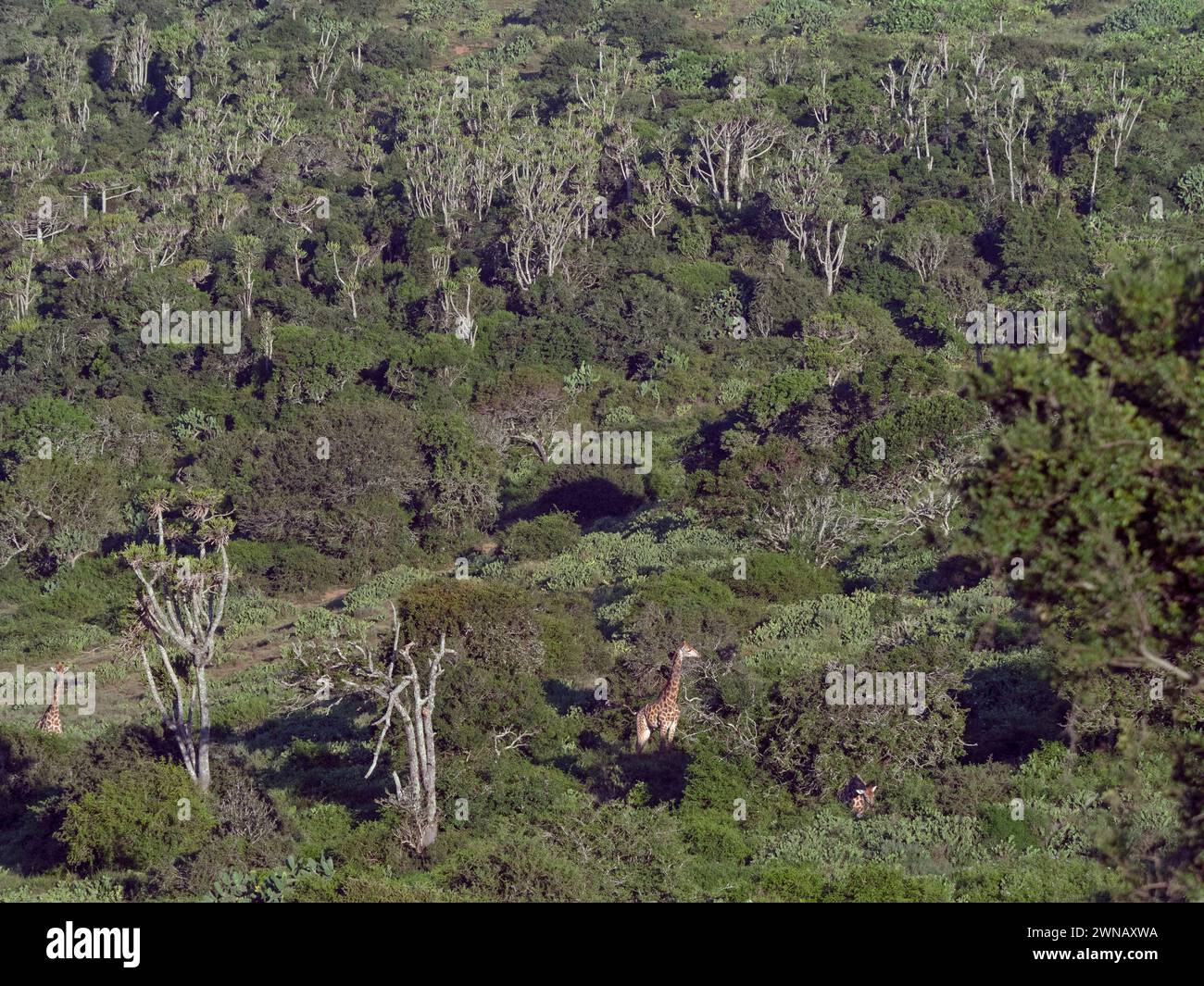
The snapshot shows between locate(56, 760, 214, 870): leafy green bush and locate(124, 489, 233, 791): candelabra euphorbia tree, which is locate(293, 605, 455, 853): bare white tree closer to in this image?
locate(124, 489, 233, 791): candelabra euphorbia tree

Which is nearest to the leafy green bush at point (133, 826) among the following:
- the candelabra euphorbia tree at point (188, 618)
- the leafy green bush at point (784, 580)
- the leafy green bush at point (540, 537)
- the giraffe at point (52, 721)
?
the candelabra euphorbia tree at point (188, 618)

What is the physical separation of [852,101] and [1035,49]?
12.8m

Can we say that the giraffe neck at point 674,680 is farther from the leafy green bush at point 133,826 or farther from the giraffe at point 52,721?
the giraffe at point 52,721

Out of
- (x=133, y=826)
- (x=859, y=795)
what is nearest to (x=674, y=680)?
(x=859, y=795)

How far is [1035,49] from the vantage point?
3211 inches

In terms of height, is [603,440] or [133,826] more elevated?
[603,440]

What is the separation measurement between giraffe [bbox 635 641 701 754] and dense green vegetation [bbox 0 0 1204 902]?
0.35 meters

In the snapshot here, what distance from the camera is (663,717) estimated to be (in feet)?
→ 79.7

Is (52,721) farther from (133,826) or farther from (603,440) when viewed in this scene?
(603,440)

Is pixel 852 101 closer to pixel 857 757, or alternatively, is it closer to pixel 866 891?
pixel 857 757

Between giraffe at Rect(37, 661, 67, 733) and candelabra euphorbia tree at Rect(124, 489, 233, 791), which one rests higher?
candelabra euphorbia tree at Rect(124, 489, 233, 791)

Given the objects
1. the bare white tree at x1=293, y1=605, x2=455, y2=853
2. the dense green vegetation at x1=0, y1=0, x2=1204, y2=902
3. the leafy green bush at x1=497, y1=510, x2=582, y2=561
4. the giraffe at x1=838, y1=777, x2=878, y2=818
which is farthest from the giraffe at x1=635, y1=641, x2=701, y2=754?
the leafy green bush at x1=497, y1=510, x2=582, y2=561

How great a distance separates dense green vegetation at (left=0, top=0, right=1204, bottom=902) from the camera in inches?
754

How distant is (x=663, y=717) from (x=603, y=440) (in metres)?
25.2
